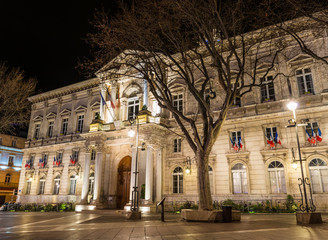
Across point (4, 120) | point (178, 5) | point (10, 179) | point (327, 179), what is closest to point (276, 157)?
point (327, 179)

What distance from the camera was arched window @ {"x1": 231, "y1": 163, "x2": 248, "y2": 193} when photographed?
18.8m

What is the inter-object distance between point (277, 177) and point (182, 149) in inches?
296

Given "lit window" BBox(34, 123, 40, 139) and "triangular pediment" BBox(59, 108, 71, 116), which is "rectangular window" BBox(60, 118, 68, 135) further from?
"lit window" BBox(34, 123, 40, 139)

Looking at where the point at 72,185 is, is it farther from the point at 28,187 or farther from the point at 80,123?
the point at 28,187

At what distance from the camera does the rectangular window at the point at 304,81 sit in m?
18.4

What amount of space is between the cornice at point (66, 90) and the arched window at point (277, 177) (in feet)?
63.9

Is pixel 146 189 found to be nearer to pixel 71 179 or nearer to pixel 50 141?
pixel 71 179

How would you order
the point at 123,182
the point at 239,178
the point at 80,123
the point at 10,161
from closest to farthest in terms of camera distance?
the point at 239,178, the point at 123,182, the point at 80,123, the point at 10,161

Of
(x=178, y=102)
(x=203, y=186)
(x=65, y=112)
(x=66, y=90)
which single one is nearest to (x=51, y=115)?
(x=65, y=112)

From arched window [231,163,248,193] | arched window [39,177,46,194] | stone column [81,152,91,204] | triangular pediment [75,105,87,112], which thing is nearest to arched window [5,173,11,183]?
arched window [39,177,46,194]

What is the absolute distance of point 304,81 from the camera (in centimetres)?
1864

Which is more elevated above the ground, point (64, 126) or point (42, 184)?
point (64, 126)

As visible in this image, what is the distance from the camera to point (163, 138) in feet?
73.4

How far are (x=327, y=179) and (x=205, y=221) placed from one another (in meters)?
9.87
